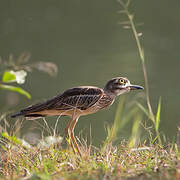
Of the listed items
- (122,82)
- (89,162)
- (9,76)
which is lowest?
(89,162)

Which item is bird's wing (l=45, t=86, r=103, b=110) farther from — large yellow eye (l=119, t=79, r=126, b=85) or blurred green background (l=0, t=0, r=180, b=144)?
blurred green background (l=0, t=0, r=180, b=144)

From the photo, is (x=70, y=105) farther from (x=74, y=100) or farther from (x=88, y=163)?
(x=88, y=163)

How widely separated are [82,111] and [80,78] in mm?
7172

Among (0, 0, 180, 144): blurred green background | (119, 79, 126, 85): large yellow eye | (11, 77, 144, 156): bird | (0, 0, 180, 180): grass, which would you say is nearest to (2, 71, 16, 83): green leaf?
(0, 0, 180, 180): grass

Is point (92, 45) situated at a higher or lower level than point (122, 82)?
lower

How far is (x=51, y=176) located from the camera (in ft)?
10.9

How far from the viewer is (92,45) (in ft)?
49.9

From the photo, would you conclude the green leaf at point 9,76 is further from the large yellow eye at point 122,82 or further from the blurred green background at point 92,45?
the blurred green background at point 92,45

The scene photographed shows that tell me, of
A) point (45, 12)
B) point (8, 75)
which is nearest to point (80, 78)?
point (45, 12)

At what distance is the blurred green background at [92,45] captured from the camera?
36.7 feet

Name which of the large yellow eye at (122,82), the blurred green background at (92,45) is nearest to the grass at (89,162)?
the large yellow eye at (122,82)

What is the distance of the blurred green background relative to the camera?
11.2 m

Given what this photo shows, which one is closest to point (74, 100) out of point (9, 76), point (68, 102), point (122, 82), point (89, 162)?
point (68, 102)

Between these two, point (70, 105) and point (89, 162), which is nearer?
point (89, 162)
